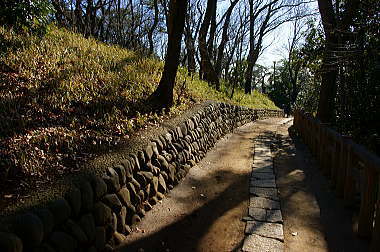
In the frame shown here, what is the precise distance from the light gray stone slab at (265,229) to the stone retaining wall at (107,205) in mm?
1455

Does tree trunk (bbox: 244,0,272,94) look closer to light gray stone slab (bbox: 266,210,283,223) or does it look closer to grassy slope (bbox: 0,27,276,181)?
grassy slope (bbox: 0,27,276,181)

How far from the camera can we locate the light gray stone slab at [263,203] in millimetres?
4297

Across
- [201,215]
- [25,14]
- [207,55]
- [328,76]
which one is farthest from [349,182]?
[207,55]

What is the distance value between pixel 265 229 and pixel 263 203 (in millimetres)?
821

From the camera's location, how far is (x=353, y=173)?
4.04m

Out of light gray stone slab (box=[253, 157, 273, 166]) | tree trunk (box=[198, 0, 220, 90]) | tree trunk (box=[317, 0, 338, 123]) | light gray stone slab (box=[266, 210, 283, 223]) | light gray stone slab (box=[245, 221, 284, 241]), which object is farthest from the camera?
tree trunk (box=[198, 0, 220, 90])

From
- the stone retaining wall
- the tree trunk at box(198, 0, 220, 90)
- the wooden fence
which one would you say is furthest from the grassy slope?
the tree trunk at box(198, 0, 220, 90)

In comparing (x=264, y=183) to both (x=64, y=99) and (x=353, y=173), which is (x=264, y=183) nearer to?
(x=353, y=173)

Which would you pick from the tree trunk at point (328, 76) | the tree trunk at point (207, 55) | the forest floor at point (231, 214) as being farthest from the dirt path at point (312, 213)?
the tree trunk at point (207, 55)

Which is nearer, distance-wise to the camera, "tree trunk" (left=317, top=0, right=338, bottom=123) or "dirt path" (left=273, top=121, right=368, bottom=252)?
"dirt path" (left=273, top=121, right=368, bottom=252)

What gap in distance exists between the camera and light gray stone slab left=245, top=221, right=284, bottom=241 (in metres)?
3.49

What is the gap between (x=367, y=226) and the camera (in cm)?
331

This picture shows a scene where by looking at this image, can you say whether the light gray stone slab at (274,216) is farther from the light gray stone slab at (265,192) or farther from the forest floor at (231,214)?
the light gray stone slab at (265,192)

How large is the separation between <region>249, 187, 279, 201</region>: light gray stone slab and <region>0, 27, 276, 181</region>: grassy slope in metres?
2.22
